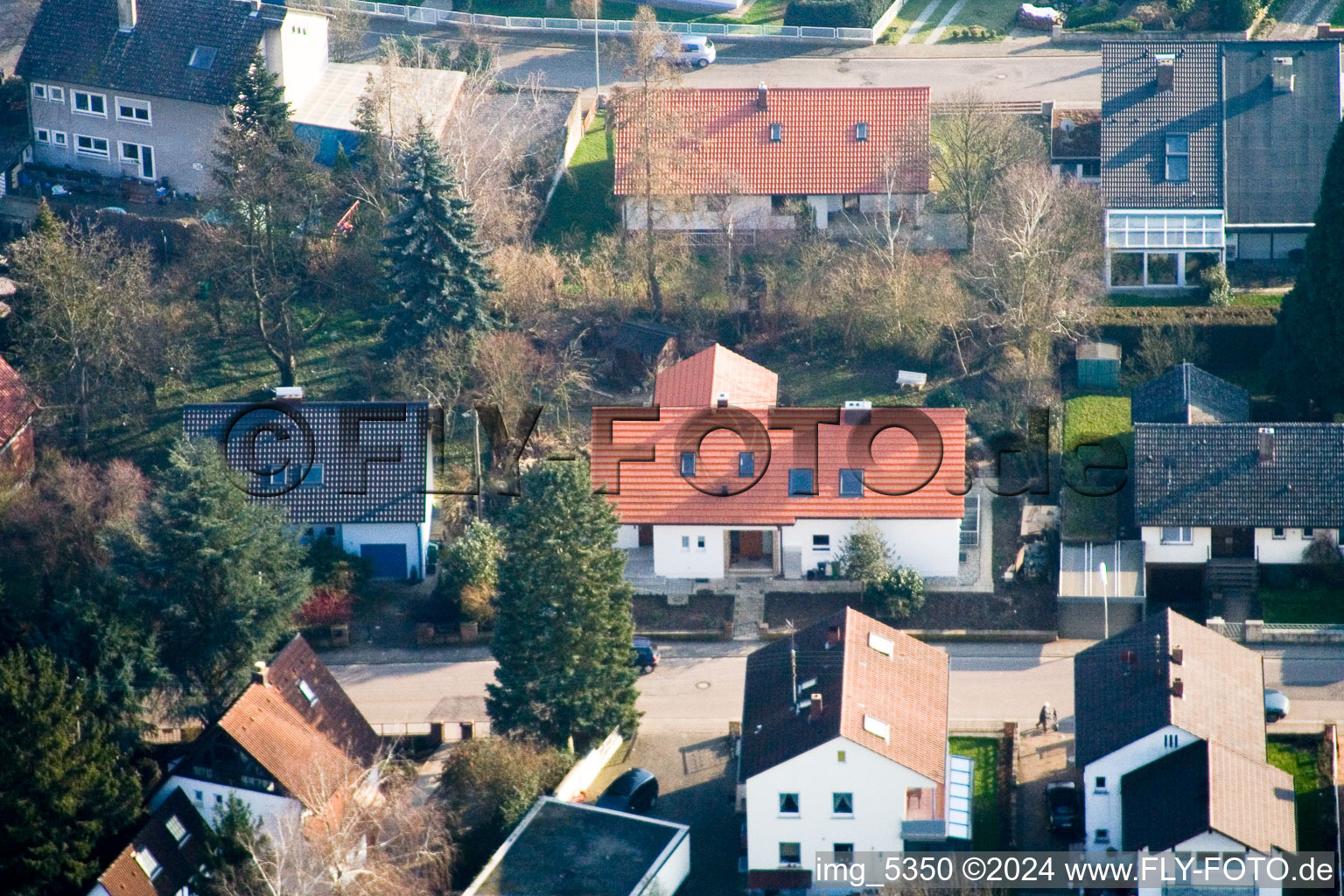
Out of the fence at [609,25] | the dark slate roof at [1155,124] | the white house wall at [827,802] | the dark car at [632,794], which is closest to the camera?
the white house wall at [827,802]

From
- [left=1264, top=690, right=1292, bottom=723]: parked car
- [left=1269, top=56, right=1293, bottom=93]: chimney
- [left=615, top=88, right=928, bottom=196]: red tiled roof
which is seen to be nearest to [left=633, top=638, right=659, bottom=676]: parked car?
[left=1264, top=690, right=1292, bottom=723]: parked car

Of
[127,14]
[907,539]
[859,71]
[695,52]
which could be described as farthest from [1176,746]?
[127,14]

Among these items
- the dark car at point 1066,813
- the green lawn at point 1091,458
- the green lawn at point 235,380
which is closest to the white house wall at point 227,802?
the green lawn at point 235,380

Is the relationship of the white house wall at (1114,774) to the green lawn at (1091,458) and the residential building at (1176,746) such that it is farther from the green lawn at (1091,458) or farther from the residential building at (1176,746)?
the green lawn at (1091,458)

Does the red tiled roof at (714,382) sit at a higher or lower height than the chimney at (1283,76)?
lower

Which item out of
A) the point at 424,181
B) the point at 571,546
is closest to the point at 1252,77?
the point at 424,181

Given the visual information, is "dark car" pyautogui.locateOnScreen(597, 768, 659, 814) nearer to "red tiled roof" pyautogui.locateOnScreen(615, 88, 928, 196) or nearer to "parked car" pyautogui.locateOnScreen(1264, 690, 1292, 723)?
"parked car" pyautogui.locateOnScreen(1264, 690, 1292, 723)

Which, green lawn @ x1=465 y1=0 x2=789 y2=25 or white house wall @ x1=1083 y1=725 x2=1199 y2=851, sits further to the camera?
green lawn @ x1=465 y1=0 x2=789 y2=25
